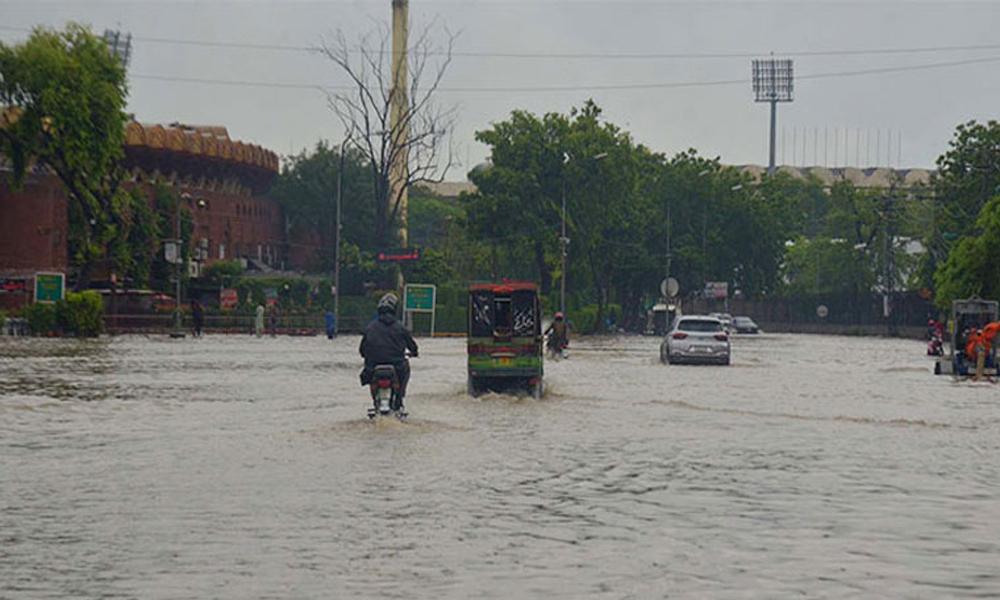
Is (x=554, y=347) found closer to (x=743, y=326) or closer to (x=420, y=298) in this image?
(x=420, y=298)

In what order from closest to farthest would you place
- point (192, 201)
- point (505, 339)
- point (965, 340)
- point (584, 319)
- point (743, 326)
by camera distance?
point (505, 339) → point (965, 340) → point (584, 319) → point (192, 201) → point (743, 326)

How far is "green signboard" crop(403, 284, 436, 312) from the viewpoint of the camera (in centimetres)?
7356

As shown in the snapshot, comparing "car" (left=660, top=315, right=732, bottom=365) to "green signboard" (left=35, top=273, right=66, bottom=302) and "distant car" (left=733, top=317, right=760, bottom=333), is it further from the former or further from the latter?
"distant car" (left=733, top=317, right=760, bottom=333)

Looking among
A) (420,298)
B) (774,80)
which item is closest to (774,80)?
(774,80)

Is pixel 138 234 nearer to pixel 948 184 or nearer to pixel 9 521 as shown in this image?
pixel 948 184

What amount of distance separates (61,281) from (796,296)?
7394cm

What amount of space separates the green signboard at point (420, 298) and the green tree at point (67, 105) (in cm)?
1505

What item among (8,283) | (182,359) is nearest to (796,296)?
(8,283)

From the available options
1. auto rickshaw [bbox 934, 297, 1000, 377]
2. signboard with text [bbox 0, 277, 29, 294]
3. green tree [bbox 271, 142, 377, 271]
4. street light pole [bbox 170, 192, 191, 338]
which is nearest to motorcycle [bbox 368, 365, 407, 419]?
auto rickshaw [bbox 934, 297, 1000, 377]

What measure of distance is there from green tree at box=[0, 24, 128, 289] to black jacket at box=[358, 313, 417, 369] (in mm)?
53431

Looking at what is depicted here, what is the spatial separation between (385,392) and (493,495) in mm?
6918

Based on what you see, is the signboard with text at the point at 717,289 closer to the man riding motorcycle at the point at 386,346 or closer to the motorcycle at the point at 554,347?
the motorcycle at the point at 554,347

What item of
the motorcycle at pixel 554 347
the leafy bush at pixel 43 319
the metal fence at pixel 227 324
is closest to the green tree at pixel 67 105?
the metal fence at pixel 227 324

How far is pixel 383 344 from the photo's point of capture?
66.7 ft
